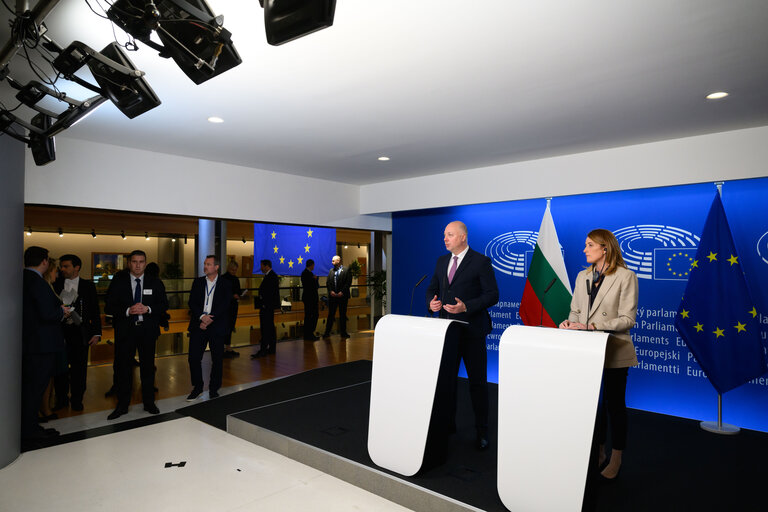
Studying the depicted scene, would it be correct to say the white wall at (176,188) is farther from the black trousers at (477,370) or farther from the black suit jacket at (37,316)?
the black trousers at (477,370)

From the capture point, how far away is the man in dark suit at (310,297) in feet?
28.3

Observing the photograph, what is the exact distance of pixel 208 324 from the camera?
5105 millimetres

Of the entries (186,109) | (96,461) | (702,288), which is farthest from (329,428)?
(702,288)

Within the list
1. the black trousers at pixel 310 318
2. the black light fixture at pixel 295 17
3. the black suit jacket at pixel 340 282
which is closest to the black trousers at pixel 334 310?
the black suit jacket at pixel 340 282

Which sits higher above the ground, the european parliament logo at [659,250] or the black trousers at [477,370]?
the european parliament logo at [659,250]

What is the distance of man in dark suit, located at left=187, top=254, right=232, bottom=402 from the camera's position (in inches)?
202

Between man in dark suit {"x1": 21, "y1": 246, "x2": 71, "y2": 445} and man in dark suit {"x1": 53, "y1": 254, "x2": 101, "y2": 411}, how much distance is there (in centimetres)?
88

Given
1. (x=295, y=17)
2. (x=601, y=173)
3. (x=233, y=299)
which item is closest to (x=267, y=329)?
(x=233, y=299)

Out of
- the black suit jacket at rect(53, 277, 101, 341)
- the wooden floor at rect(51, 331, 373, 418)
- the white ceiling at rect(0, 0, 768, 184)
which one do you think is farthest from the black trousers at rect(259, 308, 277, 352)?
the white ceiling at rect(0, 0, 768, 184)

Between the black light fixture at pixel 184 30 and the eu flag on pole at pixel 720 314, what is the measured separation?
4.24m

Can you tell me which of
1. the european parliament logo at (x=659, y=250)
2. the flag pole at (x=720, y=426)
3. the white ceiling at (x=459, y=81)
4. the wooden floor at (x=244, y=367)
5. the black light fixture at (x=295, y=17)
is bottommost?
the flag pole at (x=720, y=426)

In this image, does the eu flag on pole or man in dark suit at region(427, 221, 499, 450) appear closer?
man in dark suit at region(427, 221, 499, 450)

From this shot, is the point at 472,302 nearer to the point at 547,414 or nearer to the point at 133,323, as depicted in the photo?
the point at 547,414

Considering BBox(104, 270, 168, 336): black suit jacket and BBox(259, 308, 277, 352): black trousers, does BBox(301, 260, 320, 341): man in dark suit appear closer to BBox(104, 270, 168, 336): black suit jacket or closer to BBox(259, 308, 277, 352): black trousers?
BBox(259, 308, 277, 352): black trousers
